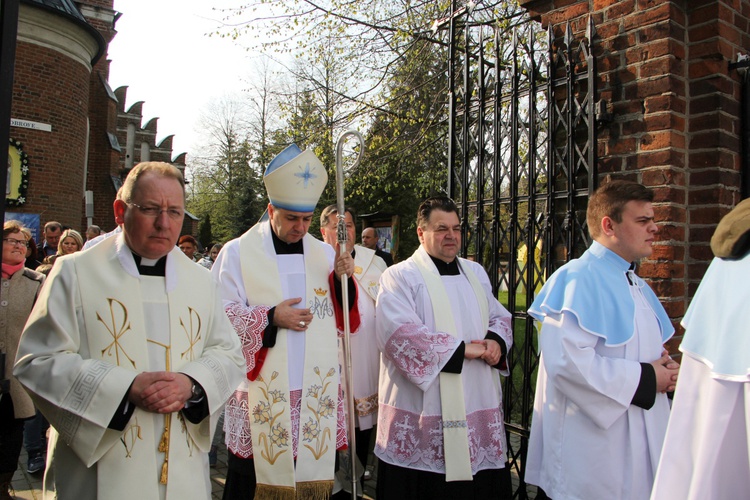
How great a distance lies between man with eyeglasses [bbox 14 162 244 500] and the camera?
2.08 metres

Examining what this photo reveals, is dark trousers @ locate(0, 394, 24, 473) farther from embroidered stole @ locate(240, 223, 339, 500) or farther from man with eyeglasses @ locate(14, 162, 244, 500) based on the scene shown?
man with eyeglasses @ locate(14, 162, 244, 500)

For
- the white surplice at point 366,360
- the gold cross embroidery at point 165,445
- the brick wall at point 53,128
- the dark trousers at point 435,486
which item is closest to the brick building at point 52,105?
the brick wall at point 53,128

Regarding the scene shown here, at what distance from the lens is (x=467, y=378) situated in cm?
348

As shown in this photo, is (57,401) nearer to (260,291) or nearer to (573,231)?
(260,291)

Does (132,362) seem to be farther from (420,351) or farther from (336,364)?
(420,351)

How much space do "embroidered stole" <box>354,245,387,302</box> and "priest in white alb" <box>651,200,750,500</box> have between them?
352 cm

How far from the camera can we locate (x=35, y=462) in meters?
5.05

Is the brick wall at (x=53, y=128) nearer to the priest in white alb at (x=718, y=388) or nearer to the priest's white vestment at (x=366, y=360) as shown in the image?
the priest's white vestment at (x=366, y=360)

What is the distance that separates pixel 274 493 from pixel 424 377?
1034 mm

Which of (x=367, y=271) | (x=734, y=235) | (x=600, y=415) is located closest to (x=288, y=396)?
(x=600, y=415)

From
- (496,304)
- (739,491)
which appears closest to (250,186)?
(496,304)

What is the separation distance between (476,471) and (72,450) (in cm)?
217

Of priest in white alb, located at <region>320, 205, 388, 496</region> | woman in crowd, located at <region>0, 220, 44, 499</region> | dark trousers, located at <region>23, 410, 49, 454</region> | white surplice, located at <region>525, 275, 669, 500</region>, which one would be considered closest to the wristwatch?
white surplice, located at <region>525, 275, 669, 500</region>

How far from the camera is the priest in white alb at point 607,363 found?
264cm
